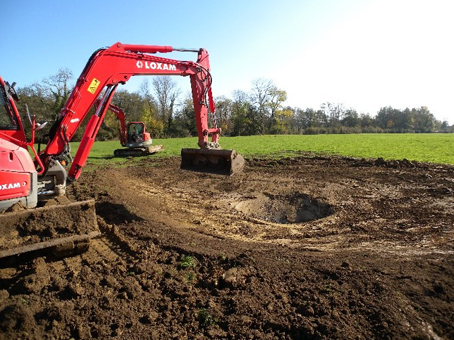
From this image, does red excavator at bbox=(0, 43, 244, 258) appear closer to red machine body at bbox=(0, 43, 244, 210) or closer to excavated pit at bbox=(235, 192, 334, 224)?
red machine body at bbox=(0, 43, 244, 210)

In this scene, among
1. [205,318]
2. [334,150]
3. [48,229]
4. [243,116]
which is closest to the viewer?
[205,318]

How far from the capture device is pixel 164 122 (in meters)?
61.4

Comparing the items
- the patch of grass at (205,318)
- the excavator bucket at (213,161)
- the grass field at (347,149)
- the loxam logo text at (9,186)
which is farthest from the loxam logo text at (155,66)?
the grass field at (347,149)

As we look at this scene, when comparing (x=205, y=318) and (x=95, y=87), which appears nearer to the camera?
(x=205, y=318)

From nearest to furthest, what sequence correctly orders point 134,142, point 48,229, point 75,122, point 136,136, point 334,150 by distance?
point 48,229, point 75,122, point 334,150, point 134,142, point 136,136

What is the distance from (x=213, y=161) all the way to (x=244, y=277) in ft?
20.1

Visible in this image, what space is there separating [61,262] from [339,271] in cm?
403

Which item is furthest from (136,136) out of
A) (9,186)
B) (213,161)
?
(9,186)

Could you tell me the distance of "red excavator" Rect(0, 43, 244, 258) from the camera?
4547 millimetres

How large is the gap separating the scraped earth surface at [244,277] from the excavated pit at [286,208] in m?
0.07

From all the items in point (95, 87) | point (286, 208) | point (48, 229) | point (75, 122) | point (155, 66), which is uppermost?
point (155, 66)

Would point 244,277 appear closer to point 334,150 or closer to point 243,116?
point 334,150

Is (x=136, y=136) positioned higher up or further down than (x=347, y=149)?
higher up

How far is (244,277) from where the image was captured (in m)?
4.32
